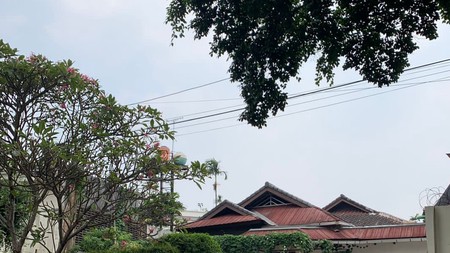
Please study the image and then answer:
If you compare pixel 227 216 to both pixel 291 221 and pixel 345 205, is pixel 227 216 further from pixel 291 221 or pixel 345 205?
pixel 345 205

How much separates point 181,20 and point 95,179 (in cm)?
219

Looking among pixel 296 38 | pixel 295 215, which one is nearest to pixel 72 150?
pixel 296 38

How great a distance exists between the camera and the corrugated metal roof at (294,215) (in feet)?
61.6

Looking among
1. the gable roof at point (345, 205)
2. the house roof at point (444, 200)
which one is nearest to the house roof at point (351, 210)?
the gable roof at point (345, 205)

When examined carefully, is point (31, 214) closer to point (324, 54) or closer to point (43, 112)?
point (43, 112)

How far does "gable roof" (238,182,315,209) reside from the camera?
66.7ft

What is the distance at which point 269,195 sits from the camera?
20938 mm

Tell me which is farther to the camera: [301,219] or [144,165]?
[301,219]

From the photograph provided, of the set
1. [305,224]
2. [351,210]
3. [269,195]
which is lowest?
[305,224]

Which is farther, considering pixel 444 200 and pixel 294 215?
pixel 294 215

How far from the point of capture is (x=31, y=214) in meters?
6.47

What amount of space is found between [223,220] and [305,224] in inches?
117

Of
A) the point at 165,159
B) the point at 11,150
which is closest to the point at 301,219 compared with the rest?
the point at 165,159

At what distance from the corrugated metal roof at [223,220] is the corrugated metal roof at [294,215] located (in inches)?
46.2
